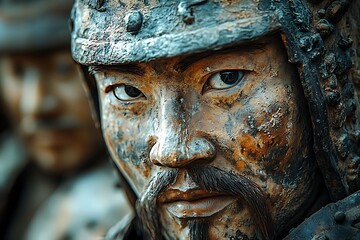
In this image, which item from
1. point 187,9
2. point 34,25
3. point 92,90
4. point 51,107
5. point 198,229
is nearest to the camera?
point 187,9

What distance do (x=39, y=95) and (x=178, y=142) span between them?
1717 mm

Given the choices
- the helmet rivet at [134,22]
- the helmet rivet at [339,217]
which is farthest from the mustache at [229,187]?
the helmet rivet at [134,22]

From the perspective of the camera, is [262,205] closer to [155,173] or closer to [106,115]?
[155,173]

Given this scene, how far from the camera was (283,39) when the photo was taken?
8.05 feet

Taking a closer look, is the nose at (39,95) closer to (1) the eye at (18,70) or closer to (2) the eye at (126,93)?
(1) the eye at (18,70)

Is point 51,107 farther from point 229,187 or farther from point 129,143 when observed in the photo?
point 229,187

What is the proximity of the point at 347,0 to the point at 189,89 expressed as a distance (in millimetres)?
400

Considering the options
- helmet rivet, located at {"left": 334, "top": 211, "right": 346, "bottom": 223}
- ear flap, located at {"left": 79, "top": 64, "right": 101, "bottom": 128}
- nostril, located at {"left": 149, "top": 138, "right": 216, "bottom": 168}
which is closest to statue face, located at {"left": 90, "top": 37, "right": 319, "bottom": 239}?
nostril, located at {"left": 149, "top": 138, "right": 216, "bottom": 168}

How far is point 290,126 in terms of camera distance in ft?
8.22

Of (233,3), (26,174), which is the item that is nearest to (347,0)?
(233,3)

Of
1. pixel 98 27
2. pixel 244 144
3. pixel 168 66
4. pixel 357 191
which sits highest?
pixel 98 27

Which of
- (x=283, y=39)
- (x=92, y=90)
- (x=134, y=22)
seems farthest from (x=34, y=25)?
(x=283, y=39)

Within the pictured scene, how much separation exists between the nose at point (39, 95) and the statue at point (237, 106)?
4.90ft

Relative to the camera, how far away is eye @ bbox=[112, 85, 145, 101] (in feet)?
8.38
